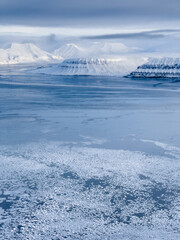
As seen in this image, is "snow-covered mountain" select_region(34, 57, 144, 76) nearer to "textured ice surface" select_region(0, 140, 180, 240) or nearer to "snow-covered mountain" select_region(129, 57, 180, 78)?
"snow-covered mountain" select_region(129, 57, 180, 78)

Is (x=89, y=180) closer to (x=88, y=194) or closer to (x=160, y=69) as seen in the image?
(x=88, y=194)

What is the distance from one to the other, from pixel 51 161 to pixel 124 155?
1852mm

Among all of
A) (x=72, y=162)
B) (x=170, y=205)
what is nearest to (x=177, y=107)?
(x=72, y=162)

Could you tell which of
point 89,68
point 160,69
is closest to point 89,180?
point 160,69

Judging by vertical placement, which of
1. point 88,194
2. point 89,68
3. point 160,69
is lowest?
point 88,194

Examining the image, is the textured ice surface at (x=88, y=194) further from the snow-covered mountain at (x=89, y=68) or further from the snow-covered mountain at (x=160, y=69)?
the snow-covered mountain at (x=89, y=68)

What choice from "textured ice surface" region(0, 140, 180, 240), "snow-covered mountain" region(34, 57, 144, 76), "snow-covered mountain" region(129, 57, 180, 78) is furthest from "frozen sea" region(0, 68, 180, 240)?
"snow-covered mountain" region(34, 57, 144, 76)

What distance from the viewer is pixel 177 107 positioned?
16.2m

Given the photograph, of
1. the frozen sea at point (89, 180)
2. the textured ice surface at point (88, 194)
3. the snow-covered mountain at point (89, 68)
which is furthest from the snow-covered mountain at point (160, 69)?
the textured ice surface at point (88, 194)

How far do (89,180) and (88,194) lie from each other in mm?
673

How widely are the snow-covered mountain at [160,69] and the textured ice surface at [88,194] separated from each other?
42.5 meters

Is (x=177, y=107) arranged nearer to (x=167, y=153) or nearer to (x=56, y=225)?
(x=167, y=153)

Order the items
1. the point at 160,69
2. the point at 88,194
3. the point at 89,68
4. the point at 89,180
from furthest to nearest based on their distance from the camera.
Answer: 1. the point at 89,68
2. the point at 160,69
3. the point at 89,180
4. the point at 88,194

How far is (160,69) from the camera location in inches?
2003
